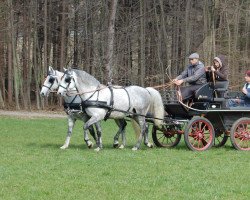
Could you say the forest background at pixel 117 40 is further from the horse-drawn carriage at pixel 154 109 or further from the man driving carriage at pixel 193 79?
the man driving carriage at pixel 193 79

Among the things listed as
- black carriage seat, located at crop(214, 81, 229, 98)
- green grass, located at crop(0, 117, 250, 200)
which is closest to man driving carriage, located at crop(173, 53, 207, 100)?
black carriage seat, located at crop(214, 81, 229, 98)

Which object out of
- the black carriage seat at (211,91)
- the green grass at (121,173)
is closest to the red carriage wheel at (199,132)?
the green grass at (121,173)

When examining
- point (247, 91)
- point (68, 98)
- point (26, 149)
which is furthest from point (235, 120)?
point (26, 149)

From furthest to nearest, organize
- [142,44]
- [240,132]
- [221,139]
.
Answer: [142,44]
[221,139]
[240,132]

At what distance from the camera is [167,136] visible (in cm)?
1424

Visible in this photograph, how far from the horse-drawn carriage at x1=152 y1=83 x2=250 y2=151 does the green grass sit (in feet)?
1.08

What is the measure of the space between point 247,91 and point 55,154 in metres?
4.63

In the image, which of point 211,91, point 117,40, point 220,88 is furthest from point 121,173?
point 117,40

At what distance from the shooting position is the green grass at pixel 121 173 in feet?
26.9

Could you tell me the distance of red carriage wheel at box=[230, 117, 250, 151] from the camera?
43.6ft

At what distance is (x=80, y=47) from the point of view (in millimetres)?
34344

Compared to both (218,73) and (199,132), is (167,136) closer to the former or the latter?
(199,132)

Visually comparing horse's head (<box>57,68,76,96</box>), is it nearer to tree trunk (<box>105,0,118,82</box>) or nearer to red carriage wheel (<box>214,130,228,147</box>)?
red carriage wheel (<box>214,130,228,147</box>)

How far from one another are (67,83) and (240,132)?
4037 millimetres
